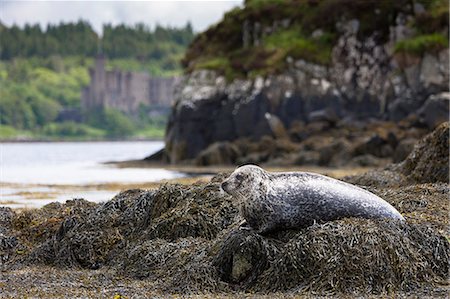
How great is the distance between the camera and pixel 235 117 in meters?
45.5

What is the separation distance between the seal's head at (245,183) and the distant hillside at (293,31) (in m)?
35.1

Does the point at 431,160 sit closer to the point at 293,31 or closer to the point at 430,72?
the point at 430,72

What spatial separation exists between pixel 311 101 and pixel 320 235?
36534mm

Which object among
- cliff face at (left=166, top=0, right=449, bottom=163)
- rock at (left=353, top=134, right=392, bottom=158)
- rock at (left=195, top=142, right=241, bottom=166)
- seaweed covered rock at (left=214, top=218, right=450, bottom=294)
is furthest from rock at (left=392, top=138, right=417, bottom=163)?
seaweed covered rock at (left=214, top=218, right=450, bottom=294)

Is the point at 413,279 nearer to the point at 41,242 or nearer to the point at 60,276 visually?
the point at 60,276

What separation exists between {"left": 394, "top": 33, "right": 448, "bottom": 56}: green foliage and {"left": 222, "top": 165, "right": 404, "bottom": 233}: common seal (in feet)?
113

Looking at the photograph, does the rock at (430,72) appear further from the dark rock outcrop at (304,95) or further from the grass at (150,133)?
the grass at (150,133)

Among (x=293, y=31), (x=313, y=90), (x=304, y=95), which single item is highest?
(x=293, y=31)

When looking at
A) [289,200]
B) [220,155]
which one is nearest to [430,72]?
[220,155]

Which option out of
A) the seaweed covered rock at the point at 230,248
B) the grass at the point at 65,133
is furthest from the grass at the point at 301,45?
the grass at the point at 65,133

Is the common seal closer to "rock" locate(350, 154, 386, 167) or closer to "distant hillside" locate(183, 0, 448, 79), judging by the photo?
"rock" locate(350, 154, 386, 167)

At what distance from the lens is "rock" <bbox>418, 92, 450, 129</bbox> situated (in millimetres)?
38438

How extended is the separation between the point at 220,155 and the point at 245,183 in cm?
3207

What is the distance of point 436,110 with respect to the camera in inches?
1529
